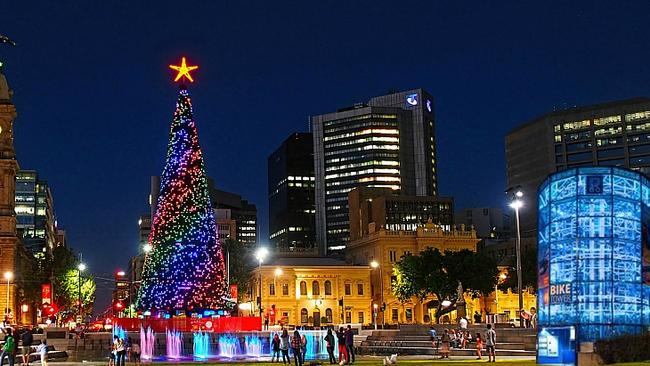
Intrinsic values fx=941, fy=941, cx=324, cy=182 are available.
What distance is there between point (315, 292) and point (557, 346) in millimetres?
99338

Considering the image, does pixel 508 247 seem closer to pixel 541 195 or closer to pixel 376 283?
pixel 376 283

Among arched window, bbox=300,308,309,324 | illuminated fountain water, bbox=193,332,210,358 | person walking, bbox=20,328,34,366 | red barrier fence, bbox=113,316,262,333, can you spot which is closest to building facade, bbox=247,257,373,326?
arched window, bbox=300,308,309,324

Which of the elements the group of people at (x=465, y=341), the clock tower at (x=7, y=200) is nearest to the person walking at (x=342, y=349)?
the group of people at (x=465, y=341)

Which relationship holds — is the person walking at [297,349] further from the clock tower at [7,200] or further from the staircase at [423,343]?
the clock tower at [7,200]

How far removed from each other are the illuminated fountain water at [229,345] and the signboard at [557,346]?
32.1 meters

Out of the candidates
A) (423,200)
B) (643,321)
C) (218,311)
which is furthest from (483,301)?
(643,321)

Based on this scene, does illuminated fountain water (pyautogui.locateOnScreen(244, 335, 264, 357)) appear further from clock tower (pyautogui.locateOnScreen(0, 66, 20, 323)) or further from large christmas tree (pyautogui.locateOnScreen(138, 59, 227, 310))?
clock tower (pyautogui.locateOnScreen(0, 66, 20, 323))

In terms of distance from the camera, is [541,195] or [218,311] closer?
[541,195]

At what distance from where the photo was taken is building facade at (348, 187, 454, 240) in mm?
168250

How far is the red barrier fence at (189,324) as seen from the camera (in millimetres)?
68312

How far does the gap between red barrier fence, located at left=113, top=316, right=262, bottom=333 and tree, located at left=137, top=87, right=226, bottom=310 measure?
78.8 inches

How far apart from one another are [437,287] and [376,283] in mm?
22792

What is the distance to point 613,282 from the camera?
116 feet

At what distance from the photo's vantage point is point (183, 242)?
73.1 m
